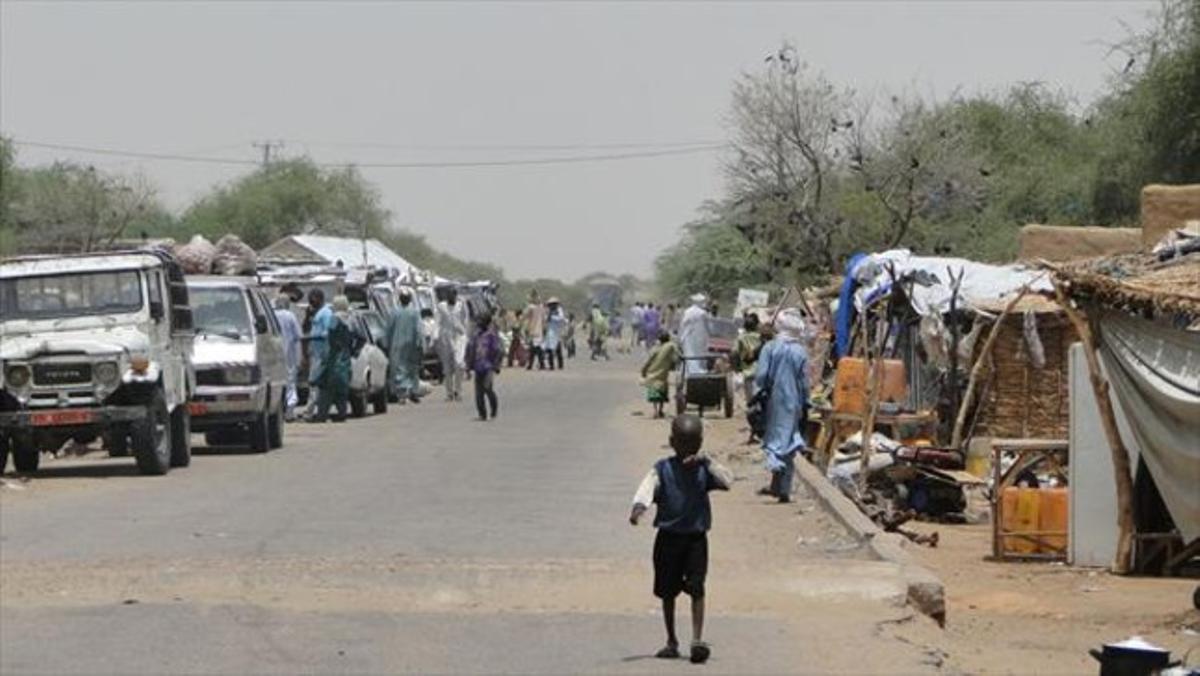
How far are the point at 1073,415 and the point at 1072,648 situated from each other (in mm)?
4408

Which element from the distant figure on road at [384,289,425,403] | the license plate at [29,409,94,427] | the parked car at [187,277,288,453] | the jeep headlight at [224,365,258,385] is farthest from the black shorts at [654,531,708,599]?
the distant figure on road at [384,289,425,403]

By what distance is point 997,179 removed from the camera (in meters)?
49.0

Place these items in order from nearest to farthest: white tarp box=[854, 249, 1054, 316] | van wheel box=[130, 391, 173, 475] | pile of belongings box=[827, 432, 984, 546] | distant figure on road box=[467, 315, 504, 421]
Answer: pile of belongings box=[827, 432, 984, 546], van wheel box=[130, 391, 173, 475], white tarp box=[854, 249, 1054, 316], distant figure on road box=[467, 315, 504, 421]

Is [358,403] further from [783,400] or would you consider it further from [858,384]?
[783,400]

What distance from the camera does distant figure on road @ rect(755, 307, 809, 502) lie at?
1938cm

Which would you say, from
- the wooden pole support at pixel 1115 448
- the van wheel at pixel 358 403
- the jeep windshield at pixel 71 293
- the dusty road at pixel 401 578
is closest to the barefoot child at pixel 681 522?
the dusty road at pixel 401 578

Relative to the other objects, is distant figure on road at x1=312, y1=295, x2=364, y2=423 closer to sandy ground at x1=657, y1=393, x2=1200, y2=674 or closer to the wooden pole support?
sandy ground at x1=657, y1=393, x2=1200, y2=674

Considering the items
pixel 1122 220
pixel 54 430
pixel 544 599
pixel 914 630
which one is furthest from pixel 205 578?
pixel 1122 220

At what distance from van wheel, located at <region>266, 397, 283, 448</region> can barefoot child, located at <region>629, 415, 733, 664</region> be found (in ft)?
50.5

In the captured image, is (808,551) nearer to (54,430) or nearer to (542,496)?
(542,496)

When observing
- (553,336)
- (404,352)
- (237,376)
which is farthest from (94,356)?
(553,336)

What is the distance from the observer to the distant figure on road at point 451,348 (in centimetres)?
4022

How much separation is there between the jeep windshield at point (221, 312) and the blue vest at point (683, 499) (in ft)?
51.7

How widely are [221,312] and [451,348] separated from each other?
14.2 meters
